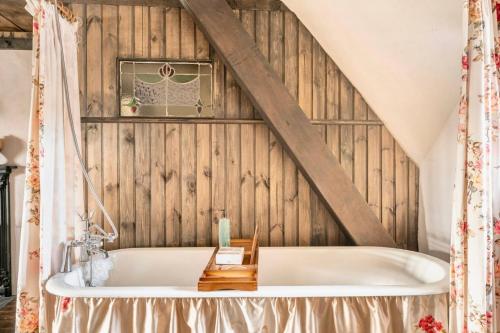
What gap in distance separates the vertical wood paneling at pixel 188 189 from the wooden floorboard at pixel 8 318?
1.33 m

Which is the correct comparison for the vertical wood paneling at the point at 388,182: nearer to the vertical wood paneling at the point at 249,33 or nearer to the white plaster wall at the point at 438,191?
the white plaster wall at the point at 438,191

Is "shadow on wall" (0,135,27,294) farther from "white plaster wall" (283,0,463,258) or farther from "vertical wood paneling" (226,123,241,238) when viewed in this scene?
"white plaster wall" (283,0,463,258)

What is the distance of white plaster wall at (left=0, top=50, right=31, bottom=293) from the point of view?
262 cm

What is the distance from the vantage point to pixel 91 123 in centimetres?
242

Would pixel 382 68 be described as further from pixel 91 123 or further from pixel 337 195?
pixel 91 123

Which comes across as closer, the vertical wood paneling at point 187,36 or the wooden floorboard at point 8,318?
the wooden floorboard at point 8,318

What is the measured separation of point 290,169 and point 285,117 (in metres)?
0.46

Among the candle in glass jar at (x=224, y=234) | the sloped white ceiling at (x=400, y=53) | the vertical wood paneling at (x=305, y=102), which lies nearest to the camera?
the sloped white ceiling at (x=400, y=53)

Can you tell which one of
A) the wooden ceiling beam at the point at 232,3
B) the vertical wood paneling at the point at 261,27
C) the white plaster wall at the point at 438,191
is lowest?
the white plaster wall at the point at 438,191

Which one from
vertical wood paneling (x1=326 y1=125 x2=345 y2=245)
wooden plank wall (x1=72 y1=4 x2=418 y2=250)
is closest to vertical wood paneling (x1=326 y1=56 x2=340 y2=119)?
wooden plank wall (x1=72 y1=4 x2=418 y2=250)

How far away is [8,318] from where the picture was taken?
2.35 metres

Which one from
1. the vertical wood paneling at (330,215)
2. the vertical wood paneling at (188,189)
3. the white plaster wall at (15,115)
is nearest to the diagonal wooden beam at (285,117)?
the vertical wood paneling at (330,215)

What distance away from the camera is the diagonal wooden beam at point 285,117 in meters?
2.20

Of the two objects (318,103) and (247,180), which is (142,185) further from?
(318,103)
